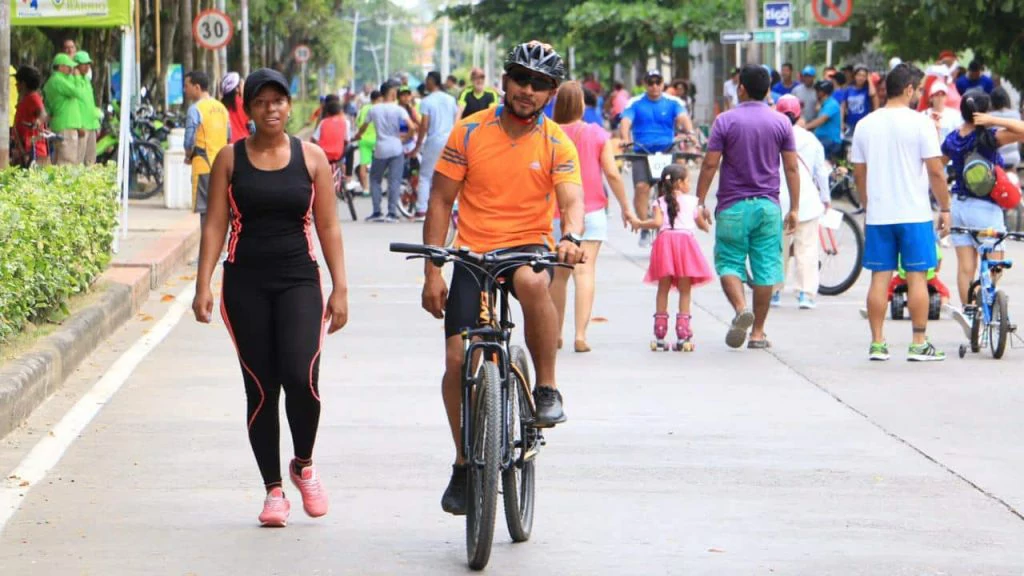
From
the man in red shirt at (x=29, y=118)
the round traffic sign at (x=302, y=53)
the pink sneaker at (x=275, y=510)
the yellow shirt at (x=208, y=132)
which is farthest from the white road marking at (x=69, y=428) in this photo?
the round traffic sign at (x=302, y=53)

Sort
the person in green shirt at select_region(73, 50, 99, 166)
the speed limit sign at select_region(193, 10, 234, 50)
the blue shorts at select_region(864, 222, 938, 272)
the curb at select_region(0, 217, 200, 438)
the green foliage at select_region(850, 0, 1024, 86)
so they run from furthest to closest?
1. the speed limit sign at select_region(193, 10, 234, 50)
2. the person in green shirt at select_region(73, 50, 99, 166)
3. the green foliage at select_region(850, 0, 1024, 86)
4. the blue shorts at select_region(864, 222, 938, 272)
5. the curb at select_region(0, 217, 200, 438)

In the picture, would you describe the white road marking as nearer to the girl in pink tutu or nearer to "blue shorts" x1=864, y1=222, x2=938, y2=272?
the girl in pink tutu

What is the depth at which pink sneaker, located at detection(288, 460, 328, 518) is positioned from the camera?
7.12 m

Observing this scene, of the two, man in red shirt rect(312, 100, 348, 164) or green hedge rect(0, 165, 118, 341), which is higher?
man in red shirt rect(312, 100, 348, 164)

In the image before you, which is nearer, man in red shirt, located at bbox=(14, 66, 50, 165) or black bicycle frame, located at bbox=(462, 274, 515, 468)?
black bicycle frame, located at bbox=(462, 274, 515, 468)

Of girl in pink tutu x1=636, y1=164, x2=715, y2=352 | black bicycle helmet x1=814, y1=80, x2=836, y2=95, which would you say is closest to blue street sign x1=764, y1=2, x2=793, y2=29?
black bicycle helmet x1=814, y1=80, x2=836, y2=95

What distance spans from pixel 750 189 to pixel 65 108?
14131mm

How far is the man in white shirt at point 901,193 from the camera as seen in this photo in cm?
1148

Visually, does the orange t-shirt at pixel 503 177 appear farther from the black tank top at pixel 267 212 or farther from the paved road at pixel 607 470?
the paved road at pixel 607 470

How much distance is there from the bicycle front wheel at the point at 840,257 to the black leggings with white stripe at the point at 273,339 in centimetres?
911

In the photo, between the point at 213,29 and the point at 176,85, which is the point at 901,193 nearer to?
the point at 213,29

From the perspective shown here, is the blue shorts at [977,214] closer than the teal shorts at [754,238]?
No

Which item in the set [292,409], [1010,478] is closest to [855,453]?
[1010,478]

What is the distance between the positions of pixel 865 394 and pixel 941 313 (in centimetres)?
413
